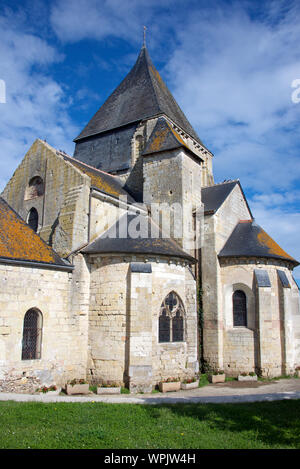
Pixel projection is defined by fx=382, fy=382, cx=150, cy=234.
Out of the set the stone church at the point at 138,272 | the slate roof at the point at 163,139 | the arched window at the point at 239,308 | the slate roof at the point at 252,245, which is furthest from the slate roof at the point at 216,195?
the arched window at the point at 239,308

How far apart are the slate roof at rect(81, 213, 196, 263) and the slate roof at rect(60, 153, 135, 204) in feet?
5.55

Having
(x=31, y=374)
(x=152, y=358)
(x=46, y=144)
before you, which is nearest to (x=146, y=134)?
(x=46, y=144)

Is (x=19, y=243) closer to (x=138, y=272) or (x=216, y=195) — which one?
(x=138, y=272)

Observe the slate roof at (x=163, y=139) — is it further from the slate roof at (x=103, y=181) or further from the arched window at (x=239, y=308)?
→ the arched window at (x=239, y=308)

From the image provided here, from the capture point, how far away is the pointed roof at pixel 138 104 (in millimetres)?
21497

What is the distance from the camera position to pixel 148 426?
6875 mm

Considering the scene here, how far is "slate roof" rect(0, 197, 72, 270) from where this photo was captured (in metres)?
11.3

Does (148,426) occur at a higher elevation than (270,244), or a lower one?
lower

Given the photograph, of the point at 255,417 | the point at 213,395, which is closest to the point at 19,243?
the point at 213,395

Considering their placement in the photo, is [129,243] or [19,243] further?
[129,243]

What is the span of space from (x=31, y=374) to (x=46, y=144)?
937cm

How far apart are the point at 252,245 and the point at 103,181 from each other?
7.25 m

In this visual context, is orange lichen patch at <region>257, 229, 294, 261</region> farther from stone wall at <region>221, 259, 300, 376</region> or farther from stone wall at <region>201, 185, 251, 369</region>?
stone wall at <region>201, 185, 251, 369</region>
